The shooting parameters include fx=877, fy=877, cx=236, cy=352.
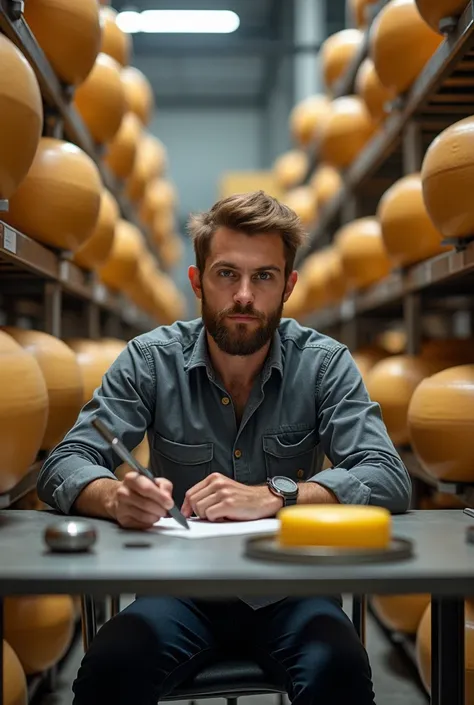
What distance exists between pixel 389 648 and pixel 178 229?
11.4 metres

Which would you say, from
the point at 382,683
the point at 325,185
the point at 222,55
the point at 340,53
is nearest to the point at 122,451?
the point at 382,683

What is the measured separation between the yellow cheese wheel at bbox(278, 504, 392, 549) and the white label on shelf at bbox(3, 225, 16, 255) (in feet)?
4.42

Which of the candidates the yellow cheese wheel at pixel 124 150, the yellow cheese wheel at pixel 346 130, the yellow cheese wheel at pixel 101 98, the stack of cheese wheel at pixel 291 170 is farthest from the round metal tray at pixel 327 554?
the stack of cheese wheel at pixel 291 170

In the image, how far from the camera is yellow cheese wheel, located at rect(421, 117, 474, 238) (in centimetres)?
249

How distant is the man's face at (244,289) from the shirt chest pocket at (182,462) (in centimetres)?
26

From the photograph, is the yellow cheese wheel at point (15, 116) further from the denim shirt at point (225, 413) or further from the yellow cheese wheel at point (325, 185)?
the yellow cheese wheel at point (325, 185)

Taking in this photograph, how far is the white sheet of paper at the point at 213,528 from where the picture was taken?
1.56m

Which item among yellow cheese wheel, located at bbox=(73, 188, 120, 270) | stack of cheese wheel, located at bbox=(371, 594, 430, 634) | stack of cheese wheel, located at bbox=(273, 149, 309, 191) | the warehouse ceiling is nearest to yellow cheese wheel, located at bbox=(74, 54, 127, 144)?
yellow cheese wheel, located at bbox=(73, 188, 120, 270)

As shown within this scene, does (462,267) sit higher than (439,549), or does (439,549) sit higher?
(462,267)

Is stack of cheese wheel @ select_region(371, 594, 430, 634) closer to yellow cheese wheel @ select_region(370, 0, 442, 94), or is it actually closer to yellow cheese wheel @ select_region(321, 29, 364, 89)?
yellow cheese wheel @ select_region(370, 0, 442, 94)

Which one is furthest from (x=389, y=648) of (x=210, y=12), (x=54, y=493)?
(x=210, y=12)

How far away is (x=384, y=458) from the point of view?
1958mm

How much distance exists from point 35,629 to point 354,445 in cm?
130

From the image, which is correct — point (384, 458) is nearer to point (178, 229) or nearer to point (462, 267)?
point (462, 267)
